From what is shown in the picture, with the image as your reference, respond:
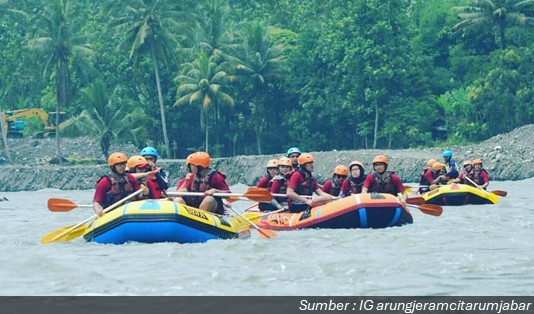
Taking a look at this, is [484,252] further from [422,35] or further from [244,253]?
[422,35]

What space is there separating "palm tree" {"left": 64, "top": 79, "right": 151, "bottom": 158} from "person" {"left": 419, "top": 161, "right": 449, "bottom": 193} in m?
29.5

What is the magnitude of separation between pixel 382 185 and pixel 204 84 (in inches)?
1492

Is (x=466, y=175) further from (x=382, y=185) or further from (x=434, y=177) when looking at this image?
(x=382, y=185)

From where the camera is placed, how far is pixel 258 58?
5962 cm

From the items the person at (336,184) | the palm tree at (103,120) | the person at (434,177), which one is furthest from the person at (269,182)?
the palm tree at (103,120)

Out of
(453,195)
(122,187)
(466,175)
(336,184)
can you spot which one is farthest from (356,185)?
(466,175)

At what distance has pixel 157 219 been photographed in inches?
644

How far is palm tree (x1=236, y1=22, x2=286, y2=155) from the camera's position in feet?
195

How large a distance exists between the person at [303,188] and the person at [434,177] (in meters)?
8.08

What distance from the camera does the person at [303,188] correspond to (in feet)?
66.7

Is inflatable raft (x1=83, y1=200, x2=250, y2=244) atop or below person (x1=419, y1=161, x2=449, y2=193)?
atop

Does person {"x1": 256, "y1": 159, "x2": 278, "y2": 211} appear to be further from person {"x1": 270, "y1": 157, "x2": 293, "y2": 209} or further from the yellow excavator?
the yellow excavator

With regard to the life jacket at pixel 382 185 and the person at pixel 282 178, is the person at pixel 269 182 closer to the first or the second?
the person at pixel 282 178

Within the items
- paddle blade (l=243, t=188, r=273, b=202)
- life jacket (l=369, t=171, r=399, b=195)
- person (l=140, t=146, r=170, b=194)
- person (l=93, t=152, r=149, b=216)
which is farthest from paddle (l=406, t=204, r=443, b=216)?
person (l=93, t=152, r=149, b=216)
